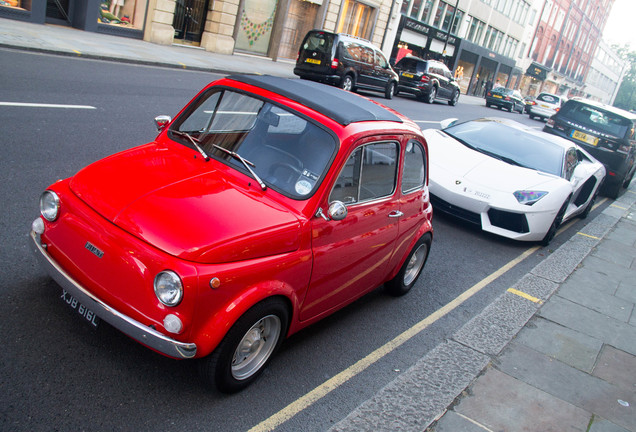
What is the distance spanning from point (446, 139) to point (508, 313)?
4184mm

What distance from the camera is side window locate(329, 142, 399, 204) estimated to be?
4055mm

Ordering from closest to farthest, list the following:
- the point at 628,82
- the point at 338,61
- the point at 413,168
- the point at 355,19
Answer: the point at 413,168
the point at 338,61
the point at 355,19
the point at 628,82

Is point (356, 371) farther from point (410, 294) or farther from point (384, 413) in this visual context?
point (410, 294)

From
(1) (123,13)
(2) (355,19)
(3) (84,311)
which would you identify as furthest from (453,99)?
(3) (84,311)

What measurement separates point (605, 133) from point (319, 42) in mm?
10942

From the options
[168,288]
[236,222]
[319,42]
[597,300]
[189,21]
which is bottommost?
[597,300]

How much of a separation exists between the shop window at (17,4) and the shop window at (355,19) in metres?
17.6

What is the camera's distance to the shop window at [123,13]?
19.4 meters

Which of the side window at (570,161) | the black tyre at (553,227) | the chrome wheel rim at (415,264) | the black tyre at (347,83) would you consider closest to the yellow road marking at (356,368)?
the chrome wheel rim at (415,264)

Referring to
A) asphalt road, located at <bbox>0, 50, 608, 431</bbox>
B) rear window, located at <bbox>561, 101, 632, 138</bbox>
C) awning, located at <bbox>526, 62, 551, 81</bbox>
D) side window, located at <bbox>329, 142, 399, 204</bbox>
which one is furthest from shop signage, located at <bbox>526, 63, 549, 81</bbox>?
side window, located at <bbox>329, 142, 399, 204</bbox>

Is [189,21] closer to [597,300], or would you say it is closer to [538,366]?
[597,300]

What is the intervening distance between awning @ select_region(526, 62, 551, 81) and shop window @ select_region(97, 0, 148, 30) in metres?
59.6

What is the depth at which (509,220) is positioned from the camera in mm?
7871

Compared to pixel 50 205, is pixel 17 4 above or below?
above
